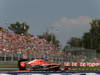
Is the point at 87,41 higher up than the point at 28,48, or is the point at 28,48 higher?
the point at 87,41

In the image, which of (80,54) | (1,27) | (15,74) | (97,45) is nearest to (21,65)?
A: (15,74)

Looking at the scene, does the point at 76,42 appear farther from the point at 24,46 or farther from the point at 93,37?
the point at 24,46

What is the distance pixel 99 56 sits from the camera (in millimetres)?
49875

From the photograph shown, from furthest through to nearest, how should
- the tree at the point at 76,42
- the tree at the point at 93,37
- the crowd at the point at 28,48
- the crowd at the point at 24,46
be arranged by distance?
the tree at the point at 76,42 < the tree at the point at 93,37 < the crowd at the point at 24,46 < the crowd at the point at 28,48

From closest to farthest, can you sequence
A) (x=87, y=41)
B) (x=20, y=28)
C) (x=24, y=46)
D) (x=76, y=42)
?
1. (x=24, y=46)
2. (x=20, y=28)
3. (x=87, y=41)
4. (x=76, y=42)

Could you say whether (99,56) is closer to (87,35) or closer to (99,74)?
(99,74)

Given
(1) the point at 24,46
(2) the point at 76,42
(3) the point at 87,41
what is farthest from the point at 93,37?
(1) the point at 24,46

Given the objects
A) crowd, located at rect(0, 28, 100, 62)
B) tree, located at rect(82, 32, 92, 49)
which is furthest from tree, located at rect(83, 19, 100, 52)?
crowd, located at rect(0, 28, 100, 62)

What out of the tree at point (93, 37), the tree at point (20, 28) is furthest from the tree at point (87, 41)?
the tree at point (20, 28)

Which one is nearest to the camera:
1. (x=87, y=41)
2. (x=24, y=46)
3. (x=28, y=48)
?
(x=28, y=48)

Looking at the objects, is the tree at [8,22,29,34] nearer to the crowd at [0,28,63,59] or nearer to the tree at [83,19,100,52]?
the tree at [83,19,100,52]

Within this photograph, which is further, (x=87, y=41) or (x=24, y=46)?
(x=87, y=41)

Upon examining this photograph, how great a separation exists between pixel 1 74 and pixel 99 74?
5.26 meters

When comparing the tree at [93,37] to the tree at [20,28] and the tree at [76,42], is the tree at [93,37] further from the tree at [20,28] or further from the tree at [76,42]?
the tree at [20,28]
